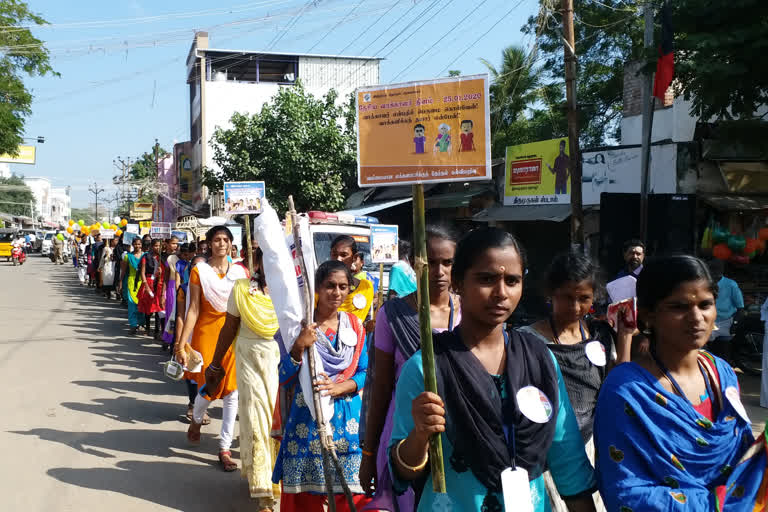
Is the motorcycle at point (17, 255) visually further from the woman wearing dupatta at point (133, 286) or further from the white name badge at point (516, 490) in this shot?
the white name badge at point (516, 490)

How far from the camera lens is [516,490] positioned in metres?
1.96

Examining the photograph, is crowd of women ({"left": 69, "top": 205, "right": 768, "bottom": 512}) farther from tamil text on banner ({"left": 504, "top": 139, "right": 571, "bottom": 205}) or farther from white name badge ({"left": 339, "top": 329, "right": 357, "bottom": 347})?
tamil text on banner ({"left": 504, "top": 139, "right": 571, "bottom": 205})

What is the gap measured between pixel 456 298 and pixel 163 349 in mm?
10281

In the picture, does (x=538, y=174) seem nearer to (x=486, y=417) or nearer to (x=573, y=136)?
(x=573, y=136)

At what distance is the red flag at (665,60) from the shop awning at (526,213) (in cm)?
307

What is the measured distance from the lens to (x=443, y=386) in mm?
2035

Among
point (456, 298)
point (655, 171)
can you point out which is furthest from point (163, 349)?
point (456, 298)

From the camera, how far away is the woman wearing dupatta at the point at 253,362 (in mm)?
5051

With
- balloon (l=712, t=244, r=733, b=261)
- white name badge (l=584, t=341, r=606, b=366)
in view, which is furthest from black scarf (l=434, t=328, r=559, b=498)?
balloon (l=712, t=244, r=733, b=261)

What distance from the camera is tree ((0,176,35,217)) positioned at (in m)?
91.1

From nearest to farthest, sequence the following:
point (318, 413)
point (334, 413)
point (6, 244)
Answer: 1. point (318, 413)
2. point (334, 413)
3. point (6, 244)

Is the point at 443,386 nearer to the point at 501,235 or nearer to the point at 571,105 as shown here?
the point at 501,235

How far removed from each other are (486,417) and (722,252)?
10678mm

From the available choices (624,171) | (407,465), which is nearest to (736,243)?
(624,171)
